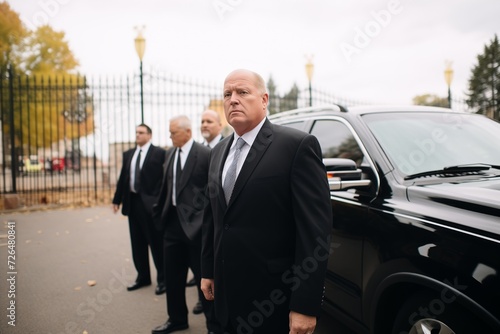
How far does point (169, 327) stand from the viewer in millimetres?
3514

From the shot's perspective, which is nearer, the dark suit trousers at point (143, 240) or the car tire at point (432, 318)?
the car tire at point (432, 318)

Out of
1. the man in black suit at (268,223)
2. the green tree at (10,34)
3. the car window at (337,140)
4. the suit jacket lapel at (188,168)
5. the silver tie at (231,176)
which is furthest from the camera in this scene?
the green tree at (10,34)

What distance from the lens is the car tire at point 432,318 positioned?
5.82 feet

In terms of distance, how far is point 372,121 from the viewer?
295 cm

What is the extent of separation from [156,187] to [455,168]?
146 inches

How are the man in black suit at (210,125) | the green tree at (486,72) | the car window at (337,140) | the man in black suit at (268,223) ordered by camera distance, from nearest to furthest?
the man in black suit at (268,223)
the car window at (337,140)
the man in black suit at (210,125)
the green tree at (486,72)

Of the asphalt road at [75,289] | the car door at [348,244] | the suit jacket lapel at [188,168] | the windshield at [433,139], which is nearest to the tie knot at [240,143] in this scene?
the car door at [348,244]

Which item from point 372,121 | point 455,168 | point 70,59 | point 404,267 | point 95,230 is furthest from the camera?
point 70,59

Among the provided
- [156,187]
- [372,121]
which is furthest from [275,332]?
[156,187]

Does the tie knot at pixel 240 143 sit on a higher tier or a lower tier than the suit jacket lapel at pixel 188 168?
higher

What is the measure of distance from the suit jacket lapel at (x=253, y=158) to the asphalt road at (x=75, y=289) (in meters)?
2.21

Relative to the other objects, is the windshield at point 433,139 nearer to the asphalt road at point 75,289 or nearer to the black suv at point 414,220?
the black suv at point 414,220

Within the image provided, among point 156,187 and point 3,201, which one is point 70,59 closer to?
point 3,201

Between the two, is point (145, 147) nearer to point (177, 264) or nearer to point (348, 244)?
point (177, 264)
